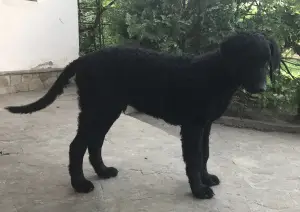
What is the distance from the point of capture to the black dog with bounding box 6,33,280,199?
278 centimetres

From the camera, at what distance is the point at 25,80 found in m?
6.54

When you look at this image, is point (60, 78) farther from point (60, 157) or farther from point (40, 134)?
point (40, 134)

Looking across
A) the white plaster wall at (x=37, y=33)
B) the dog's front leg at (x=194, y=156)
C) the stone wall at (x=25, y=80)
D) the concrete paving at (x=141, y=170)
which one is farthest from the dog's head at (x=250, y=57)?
the stone wall at (x=25, y=80)

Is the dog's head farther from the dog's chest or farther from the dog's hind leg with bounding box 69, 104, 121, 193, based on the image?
the dog's hind leg with bounding box 69, 104, 121, 193

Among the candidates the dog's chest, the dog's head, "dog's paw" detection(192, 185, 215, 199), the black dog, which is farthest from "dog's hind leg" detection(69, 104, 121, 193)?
A: the dog's head

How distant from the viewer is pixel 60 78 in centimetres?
299

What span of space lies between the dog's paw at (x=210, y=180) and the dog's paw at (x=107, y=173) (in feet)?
2.39

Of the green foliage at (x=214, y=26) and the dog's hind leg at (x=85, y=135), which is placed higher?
the green foliage at (x=214, y=26)

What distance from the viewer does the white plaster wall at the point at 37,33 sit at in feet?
20.3

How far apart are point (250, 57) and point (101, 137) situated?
1.26 m

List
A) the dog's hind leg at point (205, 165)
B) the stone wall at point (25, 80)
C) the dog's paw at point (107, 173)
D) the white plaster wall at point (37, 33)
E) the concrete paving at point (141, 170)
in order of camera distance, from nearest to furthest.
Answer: the concrete paving at point (141, 170) < the dog's hind leg at point (205, 165) < the dog's paw at point (107, 173) < the white plaster wall at point (37, 33) < the stone wall at point (25, 80)

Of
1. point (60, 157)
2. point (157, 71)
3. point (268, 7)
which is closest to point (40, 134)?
point (60, 157)

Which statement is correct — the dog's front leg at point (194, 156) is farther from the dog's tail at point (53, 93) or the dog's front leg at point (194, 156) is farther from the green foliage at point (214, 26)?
the green foliage at point (214, 26)

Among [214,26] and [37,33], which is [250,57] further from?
[37,33]
